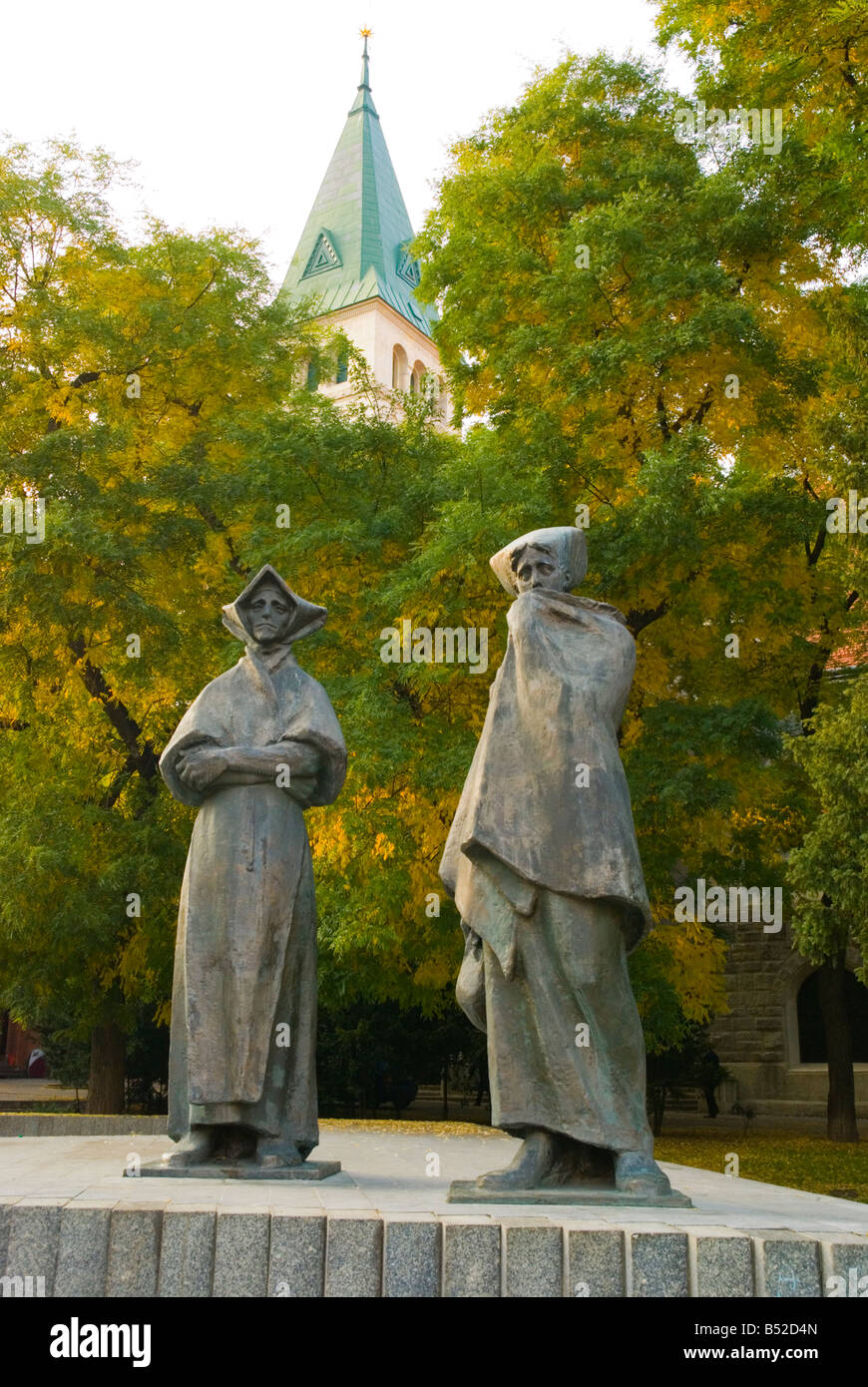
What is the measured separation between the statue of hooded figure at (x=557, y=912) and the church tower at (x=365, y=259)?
147 feet

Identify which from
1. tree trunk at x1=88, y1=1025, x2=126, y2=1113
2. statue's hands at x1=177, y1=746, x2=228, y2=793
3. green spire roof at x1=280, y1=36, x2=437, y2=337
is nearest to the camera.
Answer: statue's hands at x1=177, y1=746, x2=228, y2=793

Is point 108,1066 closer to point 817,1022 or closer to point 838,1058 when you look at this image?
point 838,1058

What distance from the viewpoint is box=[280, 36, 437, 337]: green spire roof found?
49875 mm

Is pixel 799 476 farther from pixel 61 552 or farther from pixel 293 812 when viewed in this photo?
pixel 293 812

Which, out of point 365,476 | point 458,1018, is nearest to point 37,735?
point 365,476

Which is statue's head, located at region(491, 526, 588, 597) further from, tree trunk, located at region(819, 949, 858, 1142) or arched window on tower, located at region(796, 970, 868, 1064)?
arched window on tower, located at region(796, 970, 868, 1064)

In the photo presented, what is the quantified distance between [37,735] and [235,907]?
11431 millimetres

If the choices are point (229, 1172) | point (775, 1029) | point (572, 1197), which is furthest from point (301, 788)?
point (775, 1029)

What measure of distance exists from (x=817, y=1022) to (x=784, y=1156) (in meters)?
10.0

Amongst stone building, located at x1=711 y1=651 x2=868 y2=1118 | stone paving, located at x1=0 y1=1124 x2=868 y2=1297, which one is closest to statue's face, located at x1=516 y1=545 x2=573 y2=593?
stone paving, located at x1=0 y1=1124 x2=868 y2=1297

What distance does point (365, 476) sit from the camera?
1522 centimetres

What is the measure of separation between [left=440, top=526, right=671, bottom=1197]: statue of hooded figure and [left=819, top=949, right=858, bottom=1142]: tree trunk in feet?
47.5

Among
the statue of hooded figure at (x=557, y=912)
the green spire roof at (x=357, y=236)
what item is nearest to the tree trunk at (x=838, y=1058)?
the statue of hooded figure at (x=557, y=912)

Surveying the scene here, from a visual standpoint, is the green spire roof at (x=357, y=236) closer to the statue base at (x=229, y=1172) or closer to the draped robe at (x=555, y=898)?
the draped robe at (x=555, y=898)
